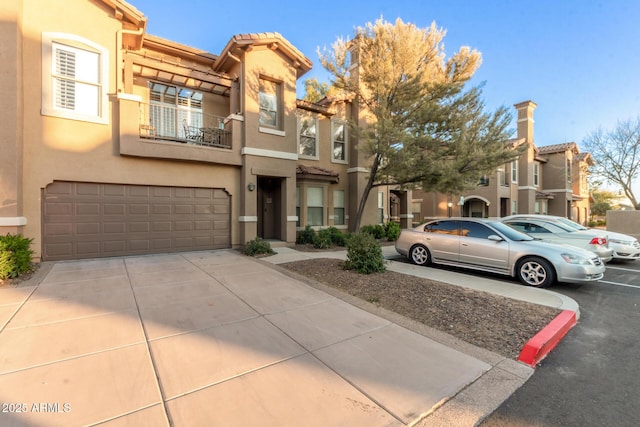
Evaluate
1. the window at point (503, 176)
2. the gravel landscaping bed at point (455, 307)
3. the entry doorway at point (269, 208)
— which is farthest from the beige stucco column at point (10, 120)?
the window at point (503, 176)

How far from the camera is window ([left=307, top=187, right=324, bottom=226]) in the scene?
41.8 ft

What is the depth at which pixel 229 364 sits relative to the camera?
305 cm

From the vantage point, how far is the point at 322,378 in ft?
9.42

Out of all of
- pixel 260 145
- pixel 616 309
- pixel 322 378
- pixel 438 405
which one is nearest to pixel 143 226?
pixel 260 145

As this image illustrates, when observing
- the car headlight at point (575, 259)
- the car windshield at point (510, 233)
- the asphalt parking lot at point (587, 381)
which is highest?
the car windshield at point (510, 233)

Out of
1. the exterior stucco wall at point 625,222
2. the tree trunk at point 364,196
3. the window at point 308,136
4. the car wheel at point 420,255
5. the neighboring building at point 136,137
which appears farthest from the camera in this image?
the exterior stucco wall at point 625,222

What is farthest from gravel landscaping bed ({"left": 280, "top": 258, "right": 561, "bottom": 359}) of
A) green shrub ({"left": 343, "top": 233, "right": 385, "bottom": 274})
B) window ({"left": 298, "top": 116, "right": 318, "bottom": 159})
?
window ({"left": 298, "top": 116, "right": 318, "bottom": 159})

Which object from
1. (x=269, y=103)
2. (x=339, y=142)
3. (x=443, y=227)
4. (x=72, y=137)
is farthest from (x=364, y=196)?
(x=72, y=137)

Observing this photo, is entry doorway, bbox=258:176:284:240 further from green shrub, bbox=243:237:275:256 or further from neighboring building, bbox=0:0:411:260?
green shrub, bbox=243:237:275:256

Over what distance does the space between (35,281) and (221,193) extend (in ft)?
17.6

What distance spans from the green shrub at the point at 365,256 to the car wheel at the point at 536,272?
10.5 feet

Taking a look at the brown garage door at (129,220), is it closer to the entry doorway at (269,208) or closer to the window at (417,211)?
the entry doorway at (269,208)

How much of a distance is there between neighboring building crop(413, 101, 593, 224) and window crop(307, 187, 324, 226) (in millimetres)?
10893

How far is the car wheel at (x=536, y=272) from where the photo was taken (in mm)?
6341
